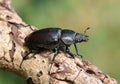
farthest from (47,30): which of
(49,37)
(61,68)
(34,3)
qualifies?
(34,3)

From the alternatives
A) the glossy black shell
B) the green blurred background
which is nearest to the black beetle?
the glossy black shell

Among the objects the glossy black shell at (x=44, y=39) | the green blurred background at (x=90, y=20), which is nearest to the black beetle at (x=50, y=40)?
the glossy black shell at (x=44, y=39)

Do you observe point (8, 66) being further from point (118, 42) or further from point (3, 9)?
point (118, 42)

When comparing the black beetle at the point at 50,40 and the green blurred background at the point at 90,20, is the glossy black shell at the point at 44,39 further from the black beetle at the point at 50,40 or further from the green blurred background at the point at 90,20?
the green blurred background at the point at 90,20

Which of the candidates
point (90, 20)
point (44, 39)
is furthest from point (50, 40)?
point (90, 20)

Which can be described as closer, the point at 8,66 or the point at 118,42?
the point at 8,66

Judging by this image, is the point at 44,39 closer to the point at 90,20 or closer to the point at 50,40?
the point at 50,40
